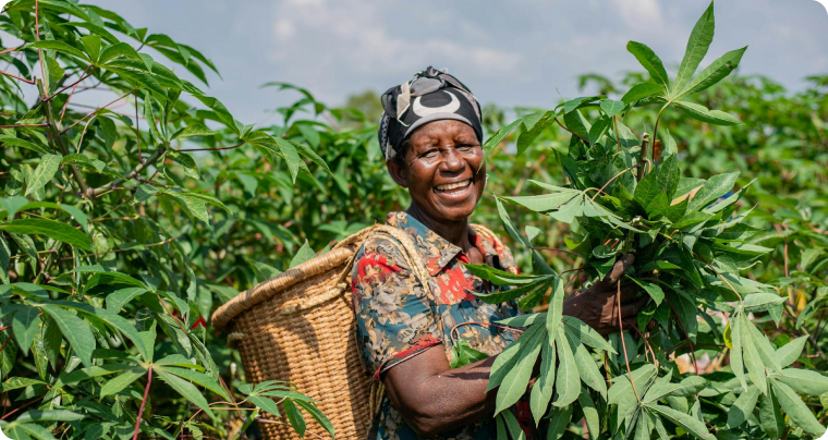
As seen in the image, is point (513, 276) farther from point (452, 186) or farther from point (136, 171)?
point (136, 171)

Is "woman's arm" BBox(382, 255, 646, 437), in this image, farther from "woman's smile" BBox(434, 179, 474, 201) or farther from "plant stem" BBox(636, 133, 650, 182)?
"woman's smile" BBox(434, 179, 474, 201)

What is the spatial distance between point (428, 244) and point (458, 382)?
0.41 metres

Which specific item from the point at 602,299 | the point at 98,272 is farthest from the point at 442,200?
the point at 98,272

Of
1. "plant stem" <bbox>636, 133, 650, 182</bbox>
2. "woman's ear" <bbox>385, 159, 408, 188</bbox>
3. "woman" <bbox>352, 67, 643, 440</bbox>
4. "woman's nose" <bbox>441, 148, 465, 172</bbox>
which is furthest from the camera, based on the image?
"woman's ear" <bbox>385, 159, 408, 188</bbox>

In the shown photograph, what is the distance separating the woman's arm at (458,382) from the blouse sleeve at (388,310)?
4 centimetres

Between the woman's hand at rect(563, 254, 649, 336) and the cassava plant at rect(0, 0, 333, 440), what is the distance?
0.57 meters

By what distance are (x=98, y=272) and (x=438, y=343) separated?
678 mm

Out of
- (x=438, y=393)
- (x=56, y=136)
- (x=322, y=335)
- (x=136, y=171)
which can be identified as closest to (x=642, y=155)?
(x=438, y=393)

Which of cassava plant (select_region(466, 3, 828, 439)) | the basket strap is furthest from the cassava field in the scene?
the basket strap

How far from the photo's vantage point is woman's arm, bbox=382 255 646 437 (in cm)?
130

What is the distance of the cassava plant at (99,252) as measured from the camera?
1.02 metres

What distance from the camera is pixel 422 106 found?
1.63m

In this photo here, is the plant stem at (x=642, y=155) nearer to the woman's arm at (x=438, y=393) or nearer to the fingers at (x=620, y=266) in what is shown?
the fingers at (x=620, y=266)

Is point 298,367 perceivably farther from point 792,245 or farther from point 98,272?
point 792,245
